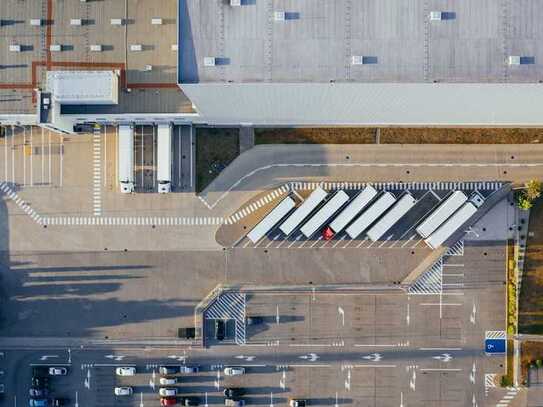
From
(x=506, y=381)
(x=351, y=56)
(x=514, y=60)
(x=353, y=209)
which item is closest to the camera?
(x=514, y=60)

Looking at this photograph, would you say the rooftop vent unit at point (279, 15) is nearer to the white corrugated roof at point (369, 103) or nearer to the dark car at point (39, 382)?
the white corrugated roof at point (369, 103)

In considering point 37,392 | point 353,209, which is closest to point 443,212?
point 353,209

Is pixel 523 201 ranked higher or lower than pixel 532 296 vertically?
higher

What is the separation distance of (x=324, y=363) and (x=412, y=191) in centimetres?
1773

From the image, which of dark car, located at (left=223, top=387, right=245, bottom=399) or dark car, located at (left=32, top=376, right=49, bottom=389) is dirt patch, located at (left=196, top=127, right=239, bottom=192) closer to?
dark car, located at (left=223, top=387, right=245, bottom=399)

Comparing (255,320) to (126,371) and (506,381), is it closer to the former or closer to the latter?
(126,371)

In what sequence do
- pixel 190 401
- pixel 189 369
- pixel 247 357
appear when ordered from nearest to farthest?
pixel 190 401 → pixel 189 369 → pixel 247 357

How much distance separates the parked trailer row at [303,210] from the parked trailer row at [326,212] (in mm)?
678

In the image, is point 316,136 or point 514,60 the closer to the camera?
point 514,60

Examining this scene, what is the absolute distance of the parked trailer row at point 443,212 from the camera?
51.2 metres

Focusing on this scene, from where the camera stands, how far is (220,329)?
174ft

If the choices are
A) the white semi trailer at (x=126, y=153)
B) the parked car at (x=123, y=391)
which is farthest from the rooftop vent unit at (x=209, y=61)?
the parked car at (x=123, y=391)

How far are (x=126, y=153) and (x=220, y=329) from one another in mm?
18127

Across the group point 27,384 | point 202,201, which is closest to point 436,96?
point 202,201
